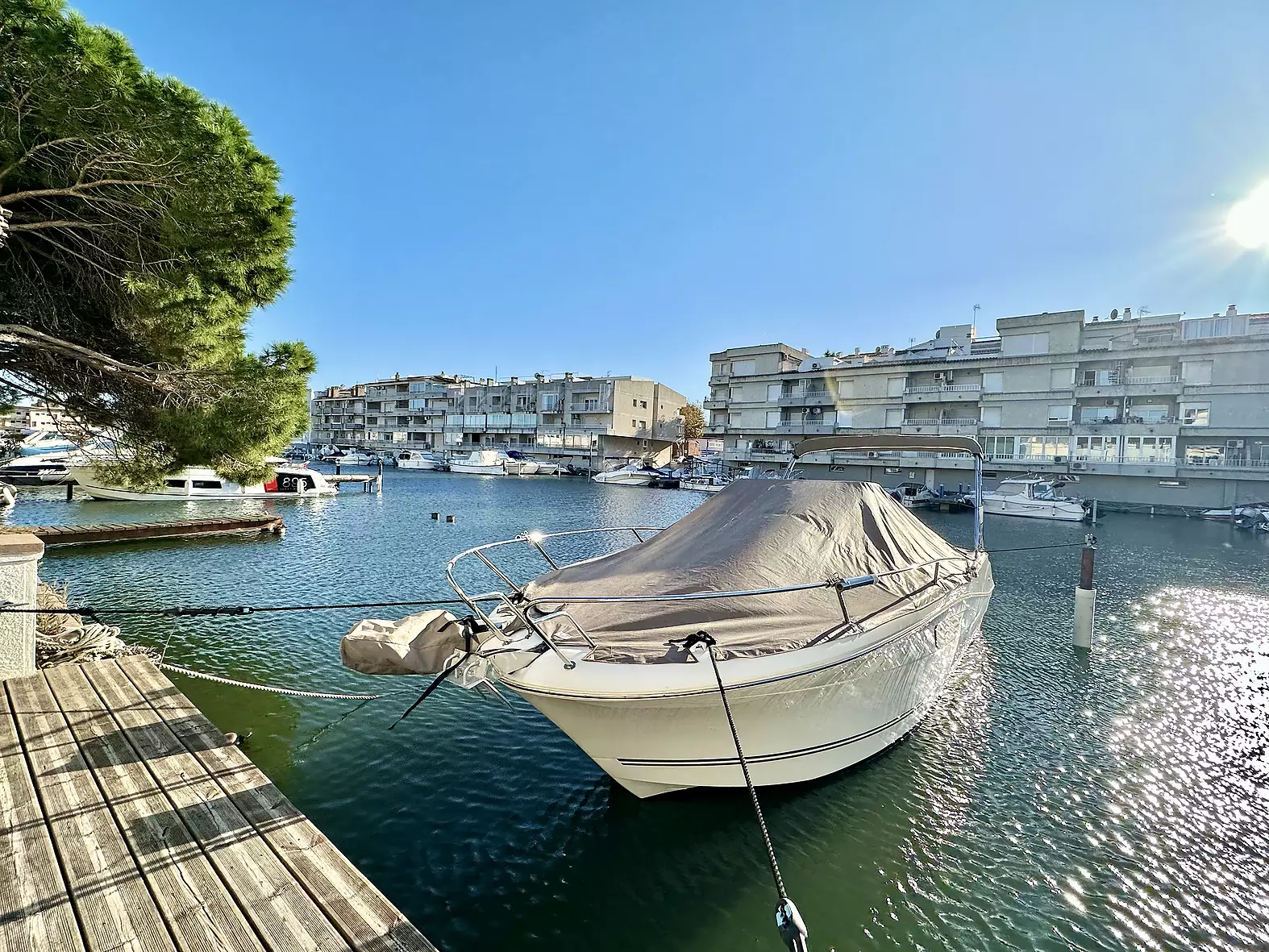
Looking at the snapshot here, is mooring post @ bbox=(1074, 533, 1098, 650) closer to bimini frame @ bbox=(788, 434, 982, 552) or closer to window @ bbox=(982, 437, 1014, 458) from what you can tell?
bimini frame @ bbox=(788, 434, 982, 552)

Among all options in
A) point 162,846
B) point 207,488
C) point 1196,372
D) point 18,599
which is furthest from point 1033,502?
point 207,488

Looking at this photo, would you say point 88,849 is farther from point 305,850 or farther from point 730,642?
point 730,642

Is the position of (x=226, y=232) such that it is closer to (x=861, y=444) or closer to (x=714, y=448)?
(x=861, y=444)

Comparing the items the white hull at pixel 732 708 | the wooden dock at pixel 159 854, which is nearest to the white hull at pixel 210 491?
the wooden dock at pixel 159 854

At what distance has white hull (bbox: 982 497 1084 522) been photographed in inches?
1410

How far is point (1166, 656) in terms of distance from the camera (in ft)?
37.2

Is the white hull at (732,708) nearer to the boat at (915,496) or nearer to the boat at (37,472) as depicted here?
the boat at (915,496)

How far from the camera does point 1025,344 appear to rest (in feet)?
167

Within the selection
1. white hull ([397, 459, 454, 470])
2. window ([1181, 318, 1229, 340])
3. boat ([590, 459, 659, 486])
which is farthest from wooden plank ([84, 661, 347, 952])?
white hull ([397, 459, 454, 470])

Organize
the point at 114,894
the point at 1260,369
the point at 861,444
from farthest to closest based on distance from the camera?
the point at 1260,369
the point at 861,444
the point at 114,894

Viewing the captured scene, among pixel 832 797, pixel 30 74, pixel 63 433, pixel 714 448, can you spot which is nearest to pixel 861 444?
pixel 832 797

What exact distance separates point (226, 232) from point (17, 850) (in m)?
8.28

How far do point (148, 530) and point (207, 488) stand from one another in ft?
52.7

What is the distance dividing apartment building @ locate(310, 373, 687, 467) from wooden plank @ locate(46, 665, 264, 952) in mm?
80689
